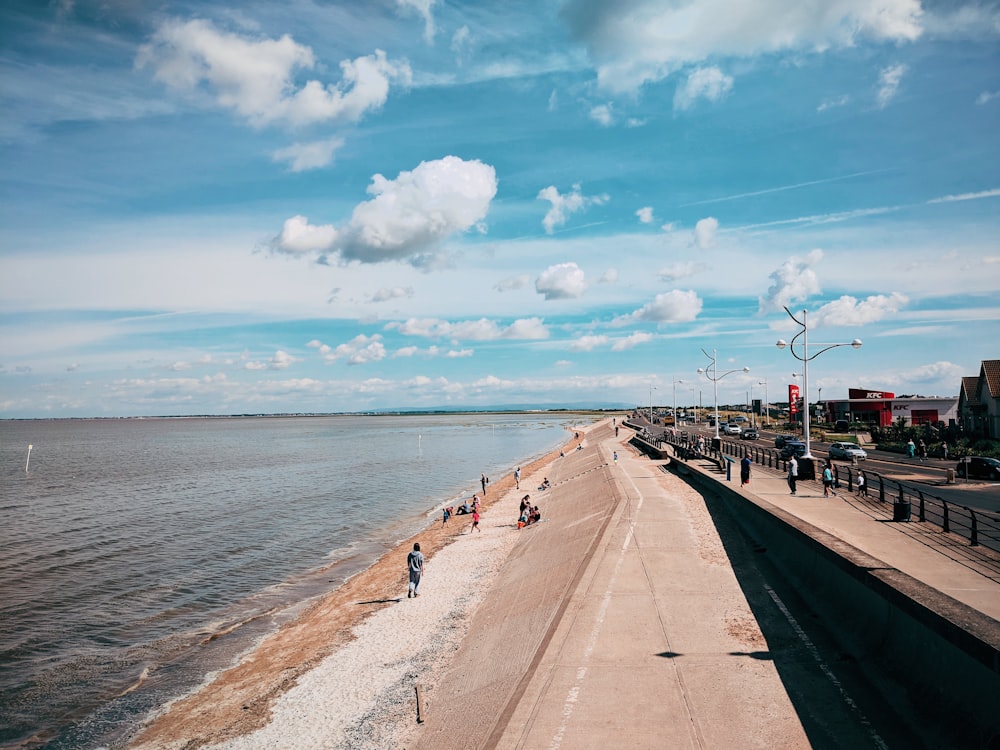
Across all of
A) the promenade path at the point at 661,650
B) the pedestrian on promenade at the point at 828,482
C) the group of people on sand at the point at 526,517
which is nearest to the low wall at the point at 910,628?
the promenade path at the point at 661,650

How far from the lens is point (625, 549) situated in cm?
2056

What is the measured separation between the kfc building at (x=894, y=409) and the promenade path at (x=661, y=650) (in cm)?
7218

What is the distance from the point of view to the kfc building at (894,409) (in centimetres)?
8325

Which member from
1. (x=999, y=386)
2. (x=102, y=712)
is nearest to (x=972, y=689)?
(x=102, y=712)

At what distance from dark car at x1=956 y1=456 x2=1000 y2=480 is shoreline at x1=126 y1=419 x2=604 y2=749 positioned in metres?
24.0

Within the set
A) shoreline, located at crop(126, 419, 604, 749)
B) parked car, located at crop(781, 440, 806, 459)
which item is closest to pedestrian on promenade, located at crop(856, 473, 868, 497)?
shoreline, located at crop(126, 419, 604, 749)

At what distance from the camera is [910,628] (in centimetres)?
962

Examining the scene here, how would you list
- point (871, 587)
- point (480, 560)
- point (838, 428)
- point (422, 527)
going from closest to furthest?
1. point (871, 587)
2. point (480, 560)
3. point (422, 527)
4. point (838, 428)

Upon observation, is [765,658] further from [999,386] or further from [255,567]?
[999,386]

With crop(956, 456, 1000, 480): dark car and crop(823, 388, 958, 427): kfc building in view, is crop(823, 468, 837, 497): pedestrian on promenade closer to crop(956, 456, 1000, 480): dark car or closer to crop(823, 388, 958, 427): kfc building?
crop(956, 456, 1000, 480): dark car

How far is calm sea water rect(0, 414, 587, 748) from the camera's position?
56.4 feet

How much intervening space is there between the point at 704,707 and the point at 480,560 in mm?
17856

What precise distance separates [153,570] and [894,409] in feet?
294

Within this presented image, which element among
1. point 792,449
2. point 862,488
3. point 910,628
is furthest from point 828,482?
point 792,449
